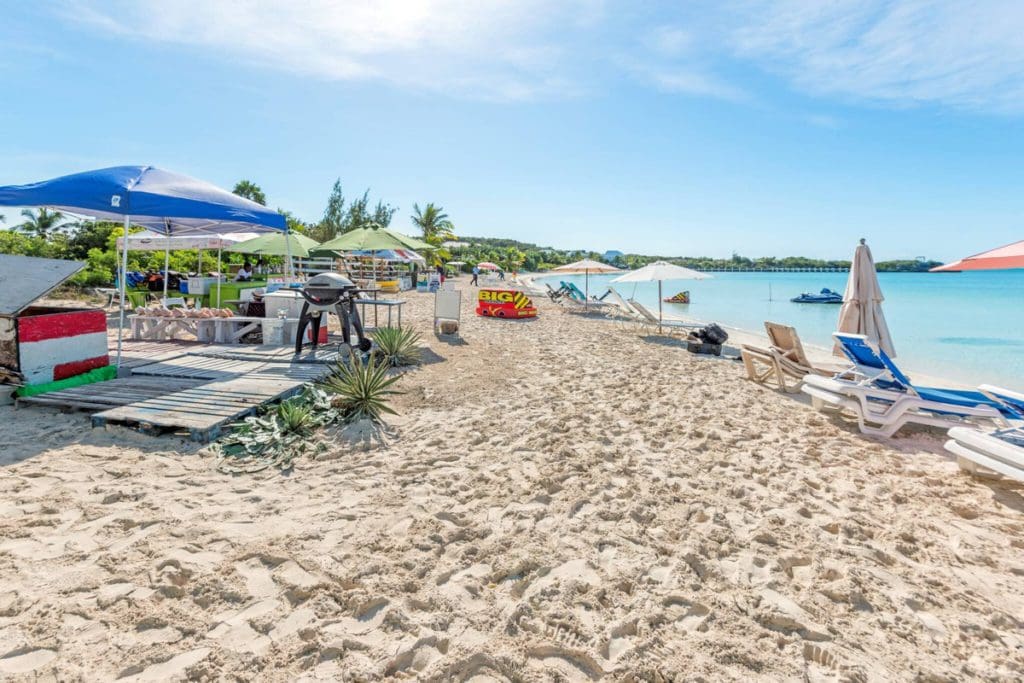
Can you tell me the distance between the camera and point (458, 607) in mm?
2107

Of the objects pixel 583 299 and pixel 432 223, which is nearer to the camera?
pixel 583 299

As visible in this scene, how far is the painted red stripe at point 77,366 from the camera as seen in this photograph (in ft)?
15.9

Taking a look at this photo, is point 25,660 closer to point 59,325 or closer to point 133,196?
point 59,325

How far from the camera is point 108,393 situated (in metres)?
4.54

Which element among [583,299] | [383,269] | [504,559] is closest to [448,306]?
[504,559]

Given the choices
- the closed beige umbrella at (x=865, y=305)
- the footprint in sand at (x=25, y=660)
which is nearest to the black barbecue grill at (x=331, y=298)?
the footprint in sand at (x=25, y=660)

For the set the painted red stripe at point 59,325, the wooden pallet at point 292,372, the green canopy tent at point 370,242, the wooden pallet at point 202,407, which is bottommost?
the wooden pallet at point 202,407

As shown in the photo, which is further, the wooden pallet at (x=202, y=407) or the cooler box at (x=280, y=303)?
the cooler box at (x=280, y=303)

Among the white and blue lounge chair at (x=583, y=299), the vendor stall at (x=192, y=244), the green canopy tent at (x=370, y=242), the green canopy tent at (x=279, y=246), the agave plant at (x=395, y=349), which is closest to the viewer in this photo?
the agave plant at (x=395, y=349)

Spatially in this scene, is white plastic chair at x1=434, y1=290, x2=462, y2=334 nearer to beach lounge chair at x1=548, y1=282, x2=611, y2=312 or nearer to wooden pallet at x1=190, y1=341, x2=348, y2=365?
wooden pallet at x1=190, y1=341, x2=348, y2=365

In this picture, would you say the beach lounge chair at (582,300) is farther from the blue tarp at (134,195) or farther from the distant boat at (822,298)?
the distant boat at (822,298)

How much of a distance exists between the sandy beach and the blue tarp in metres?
2.11

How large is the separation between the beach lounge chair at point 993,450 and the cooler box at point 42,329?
766 cm

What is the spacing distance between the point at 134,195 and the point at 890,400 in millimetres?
7605
